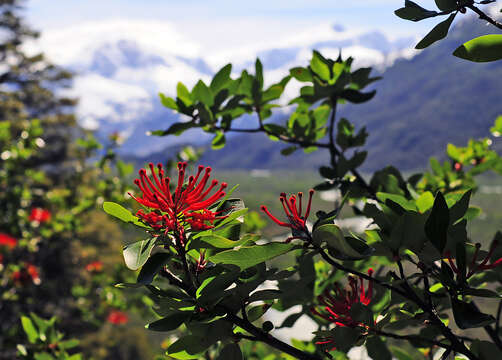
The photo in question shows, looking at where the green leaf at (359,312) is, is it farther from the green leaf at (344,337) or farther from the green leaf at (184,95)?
the green leaf at (184,95)

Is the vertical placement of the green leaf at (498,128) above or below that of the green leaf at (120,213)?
below

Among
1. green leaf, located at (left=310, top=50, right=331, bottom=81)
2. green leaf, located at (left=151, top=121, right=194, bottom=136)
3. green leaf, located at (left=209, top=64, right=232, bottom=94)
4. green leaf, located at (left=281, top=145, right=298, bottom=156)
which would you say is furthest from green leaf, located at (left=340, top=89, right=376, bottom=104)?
green leaf, located at (left=151, top=121, right=194, bottom=136)

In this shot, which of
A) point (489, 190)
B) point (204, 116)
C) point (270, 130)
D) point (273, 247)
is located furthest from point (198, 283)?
point (489, 190)

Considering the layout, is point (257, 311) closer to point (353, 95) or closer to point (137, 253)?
point (137, 253)

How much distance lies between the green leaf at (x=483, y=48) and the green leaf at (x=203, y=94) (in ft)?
2.62

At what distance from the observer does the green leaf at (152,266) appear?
24.8 inches

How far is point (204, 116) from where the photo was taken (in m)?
1.33

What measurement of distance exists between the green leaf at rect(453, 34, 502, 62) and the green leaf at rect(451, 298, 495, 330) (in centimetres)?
39

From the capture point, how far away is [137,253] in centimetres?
65

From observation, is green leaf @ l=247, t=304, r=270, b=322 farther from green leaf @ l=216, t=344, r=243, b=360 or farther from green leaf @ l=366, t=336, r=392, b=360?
green leaf @ l=366, t=336, r=392, b=360

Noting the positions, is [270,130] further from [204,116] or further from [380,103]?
[380,103]

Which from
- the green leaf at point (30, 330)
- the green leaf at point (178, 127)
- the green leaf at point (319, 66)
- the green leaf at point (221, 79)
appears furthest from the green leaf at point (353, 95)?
the green leaf at point (30, 330)

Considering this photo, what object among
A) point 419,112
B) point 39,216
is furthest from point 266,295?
Answer: point 419,112

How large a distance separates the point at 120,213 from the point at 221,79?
26.8 inches
